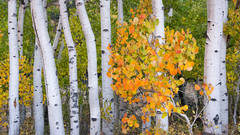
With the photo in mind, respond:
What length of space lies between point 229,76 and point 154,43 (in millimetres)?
7189

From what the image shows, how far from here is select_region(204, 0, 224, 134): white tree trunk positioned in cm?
435

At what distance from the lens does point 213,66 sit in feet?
14.3

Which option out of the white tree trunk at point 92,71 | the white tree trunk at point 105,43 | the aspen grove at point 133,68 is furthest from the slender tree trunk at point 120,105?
the white tree trunk at point 92,71

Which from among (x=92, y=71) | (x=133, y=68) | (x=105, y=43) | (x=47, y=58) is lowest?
(x=133, y=68)

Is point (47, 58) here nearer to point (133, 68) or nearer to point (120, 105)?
point (133, 68)

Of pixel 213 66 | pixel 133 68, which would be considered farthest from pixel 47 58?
pixel 213 66

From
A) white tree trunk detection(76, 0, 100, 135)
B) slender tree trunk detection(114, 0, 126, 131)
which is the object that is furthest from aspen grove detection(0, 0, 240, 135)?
slender tree trunk detection(114, 0, 126, 131)

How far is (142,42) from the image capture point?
303 centimetres

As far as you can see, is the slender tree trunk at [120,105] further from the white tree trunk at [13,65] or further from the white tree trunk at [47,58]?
the white tree trunk at [47,58]

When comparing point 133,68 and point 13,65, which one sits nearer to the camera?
point 133,68

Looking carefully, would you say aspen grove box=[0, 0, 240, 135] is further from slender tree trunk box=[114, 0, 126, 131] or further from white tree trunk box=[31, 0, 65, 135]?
slender tree trunk box=[114, 0, 126, 131]

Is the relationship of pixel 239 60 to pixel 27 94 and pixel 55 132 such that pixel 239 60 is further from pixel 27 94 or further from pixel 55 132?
pixel 27 94

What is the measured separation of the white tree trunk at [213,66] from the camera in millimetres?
4348

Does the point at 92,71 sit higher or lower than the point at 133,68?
higher
